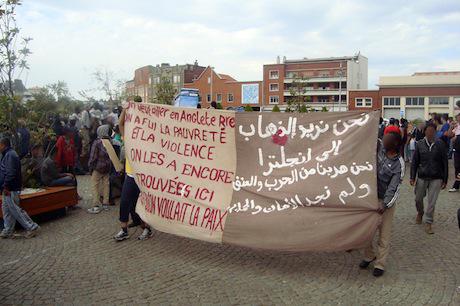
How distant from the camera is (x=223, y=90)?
334 ft

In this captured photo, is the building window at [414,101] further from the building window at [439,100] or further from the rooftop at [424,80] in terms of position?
the rooftop at [424,80]

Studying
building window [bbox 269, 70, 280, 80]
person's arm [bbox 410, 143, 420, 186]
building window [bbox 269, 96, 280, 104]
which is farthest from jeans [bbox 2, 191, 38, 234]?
building window [bbox 269, 70, 280, 80]

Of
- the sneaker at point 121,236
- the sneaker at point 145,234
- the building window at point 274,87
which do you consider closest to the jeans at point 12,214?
the sneaker at point 121,236

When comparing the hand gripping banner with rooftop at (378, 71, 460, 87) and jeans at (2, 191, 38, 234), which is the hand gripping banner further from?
rooftop at (378, 71, 460, 87)

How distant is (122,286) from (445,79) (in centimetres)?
8619

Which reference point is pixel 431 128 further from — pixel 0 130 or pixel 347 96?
pixel 347 96

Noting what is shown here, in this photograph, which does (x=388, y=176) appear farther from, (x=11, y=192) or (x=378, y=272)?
(x=11, y=192)

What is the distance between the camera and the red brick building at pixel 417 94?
78438 mm

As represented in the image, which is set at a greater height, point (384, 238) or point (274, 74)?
point (274, 74)

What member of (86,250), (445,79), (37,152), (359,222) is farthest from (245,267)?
(445,79)

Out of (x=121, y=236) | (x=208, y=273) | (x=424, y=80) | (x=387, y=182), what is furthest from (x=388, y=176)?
(x=424, y=80)

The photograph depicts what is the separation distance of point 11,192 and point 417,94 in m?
84.3

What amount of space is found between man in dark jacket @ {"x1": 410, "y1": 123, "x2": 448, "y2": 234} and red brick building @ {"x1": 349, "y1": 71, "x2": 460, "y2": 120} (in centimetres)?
7578

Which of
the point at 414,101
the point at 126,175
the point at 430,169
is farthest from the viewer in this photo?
the point at 414,101
